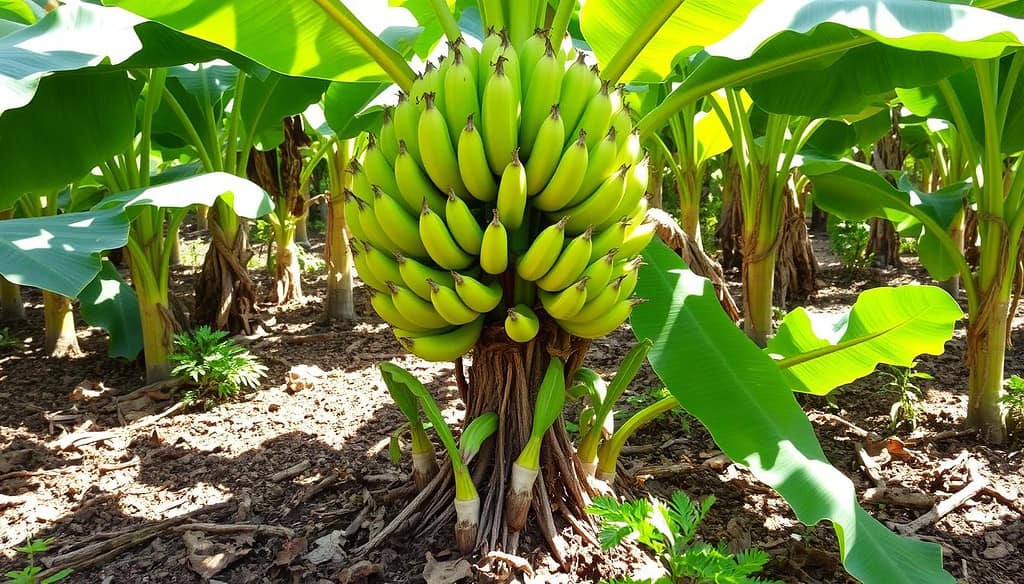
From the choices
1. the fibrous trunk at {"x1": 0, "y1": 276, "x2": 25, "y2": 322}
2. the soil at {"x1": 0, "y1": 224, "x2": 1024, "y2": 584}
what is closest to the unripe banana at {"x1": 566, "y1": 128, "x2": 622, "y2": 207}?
the soil at {"x1": 0, "y1": 224, "x2": 1024, "y2": 584}

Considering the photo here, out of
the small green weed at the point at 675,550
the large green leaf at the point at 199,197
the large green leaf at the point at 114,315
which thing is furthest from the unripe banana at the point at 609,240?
the large green leaf at the point at 114,315

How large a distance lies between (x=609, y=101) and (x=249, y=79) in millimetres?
2842

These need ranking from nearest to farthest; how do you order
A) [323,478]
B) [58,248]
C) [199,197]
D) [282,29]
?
[282,29] → [58,248] → [323,478] → [199,197]

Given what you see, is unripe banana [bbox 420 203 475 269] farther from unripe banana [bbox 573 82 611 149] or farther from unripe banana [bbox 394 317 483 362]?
unripe banana [bbox 573 82 611 149]

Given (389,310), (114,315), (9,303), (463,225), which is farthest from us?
(9,303)

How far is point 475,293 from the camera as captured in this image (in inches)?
52.3

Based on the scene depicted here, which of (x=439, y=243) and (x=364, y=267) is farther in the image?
(x=364, y=267)

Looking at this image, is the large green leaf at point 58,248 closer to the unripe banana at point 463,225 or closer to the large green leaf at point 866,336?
the unripe banana at point 463,225

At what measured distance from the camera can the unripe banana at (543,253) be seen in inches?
50.7

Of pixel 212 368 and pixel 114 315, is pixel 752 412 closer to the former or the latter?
pixel 212 368

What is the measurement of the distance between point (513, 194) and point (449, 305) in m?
0.27

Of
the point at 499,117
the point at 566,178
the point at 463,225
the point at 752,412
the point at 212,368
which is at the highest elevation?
the point at 499,117

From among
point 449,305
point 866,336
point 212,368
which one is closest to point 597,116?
point 449,305

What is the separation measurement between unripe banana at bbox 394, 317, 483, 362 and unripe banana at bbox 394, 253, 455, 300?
0.38ft
